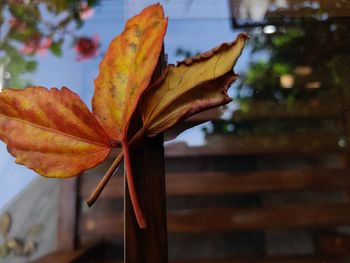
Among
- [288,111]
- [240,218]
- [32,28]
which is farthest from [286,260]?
[32,28]

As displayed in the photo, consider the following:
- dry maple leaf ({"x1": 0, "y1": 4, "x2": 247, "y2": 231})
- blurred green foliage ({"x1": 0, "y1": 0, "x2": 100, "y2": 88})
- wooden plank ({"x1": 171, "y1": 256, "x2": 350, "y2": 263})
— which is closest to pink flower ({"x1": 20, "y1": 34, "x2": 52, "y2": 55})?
blurred green foliage ({"x1": 0, "y1": 0, "x2": 100, "y2": 88})

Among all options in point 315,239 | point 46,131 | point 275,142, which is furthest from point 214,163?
point 46,131

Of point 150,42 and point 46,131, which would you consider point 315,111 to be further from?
point 46,131

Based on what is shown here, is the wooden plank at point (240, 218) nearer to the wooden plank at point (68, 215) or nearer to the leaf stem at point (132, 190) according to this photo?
the wooden plank at point (68, 215)

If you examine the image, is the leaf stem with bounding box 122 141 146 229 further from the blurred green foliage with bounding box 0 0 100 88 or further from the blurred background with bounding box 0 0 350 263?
the blurred green foliage with bounding box 0 0 100 88

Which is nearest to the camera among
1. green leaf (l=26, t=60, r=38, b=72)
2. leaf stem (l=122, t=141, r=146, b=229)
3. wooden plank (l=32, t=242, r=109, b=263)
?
leaf stem (l=122, t=141, r=146, b=229)
